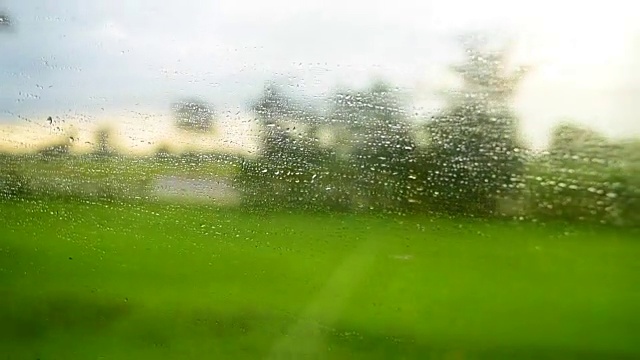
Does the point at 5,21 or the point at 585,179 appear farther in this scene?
the point at 5,21

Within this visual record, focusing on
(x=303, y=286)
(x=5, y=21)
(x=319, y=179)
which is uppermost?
(x=5, y=21)

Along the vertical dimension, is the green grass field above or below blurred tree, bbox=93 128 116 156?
below

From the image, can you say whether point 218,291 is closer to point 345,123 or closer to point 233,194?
point 233,194

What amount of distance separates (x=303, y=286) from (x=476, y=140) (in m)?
0.39

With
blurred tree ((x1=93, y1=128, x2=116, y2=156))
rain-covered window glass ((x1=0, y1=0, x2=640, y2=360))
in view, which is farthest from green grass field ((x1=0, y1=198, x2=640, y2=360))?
blurred tree ((x1=93, y1=128, x2=116, y2=156))

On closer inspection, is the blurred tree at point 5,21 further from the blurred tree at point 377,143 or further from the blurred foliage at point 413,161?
the blurred tree at point 377,143

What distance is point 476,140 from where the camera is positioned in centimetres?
113

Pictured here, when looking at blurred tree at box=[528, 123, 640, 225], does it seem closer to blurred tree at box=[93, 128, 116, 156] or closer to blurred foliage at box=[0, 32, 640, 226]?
blurred foliage at box=[0, 32, 640, 226]

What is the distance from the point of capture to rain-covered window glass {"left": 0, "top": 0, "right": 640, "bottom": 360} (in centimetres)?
110

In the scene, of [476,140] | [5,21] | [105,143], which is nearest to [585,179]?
[476,140]

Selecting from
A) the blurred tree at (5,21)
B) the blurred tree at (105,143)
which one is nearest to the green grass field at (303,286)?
the blurred tree at (105,143)

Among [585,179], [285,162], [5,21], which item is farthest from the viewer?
[5,21]

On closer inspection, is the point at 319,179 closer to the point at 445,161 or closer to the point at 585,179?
the point at 445,161

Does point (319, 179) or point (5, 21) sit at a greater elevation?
point (5, 21)
